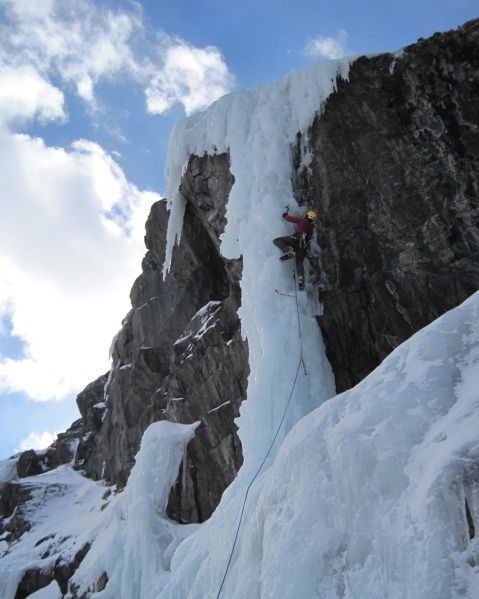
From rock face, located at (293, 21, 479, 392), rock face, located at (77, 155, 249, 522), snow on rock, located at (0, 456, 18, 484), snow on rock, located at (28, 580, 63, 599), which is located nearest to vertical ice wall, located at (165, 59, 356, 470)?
rock face, located at (293, 21, 479, 392)

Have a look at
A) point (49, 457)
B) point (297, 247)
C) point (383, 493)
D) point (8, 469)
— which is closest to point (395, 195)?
point (297, 247)

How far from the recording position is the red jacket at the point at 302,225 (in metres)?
12.4

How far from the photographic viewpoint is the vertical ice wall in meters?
11.4

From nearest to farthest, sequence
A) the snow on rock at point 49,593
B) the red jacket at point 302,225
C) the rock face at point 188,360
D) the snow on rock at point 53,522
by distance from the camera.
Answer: the red jacket at point 302,225 → the rock face at point 188,360 → the snow on rock at point 49,593 → the snow on rock at point 53,522

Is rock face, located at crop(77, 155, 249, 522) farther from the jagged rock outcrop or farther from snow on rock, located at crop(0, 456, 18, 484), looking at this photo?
snow on rock, located at crop(0, 456, 18, 484)

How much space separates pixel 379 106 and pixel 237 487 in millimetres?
8386

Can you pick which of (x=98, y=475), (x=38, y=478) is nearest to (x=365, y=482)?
(x=98, y=475)

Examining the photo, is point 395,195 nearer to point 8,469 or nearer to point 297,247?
point 297,247

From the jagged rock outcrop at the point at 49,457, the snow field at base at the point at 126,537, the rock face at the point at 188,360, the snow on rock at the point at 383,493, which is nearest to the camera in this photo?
the snow on rock at the point at 383,493

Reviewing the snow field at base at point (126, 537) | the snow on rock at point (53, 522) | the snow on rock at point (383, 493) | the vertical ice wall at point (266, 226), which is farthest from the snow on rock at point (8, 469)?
the snow on rock at point (383, 493)

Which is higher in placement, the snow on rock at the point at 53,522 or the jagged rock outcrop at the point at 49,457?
the jagged rock outcrop at the point at 49,457

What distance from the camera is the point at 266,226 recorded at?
13258 mm

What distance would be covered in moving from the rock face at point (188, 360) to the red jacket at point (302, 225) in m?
2.19

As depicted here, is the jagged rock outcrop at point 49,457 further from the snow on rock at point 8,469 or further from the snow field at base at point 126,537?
the snow field at base at point 126,537
